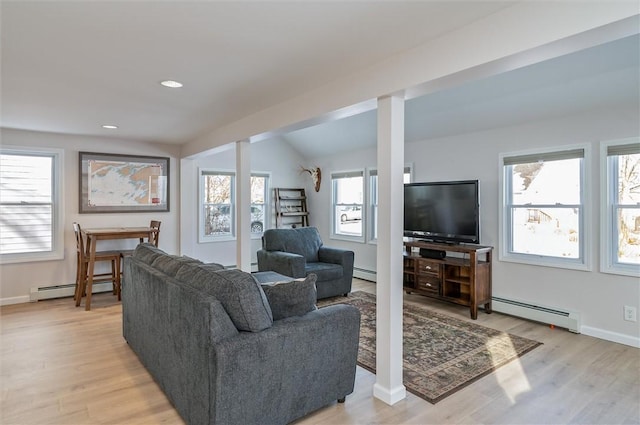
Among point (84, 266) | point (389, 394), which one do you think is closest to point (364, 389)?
point (389, 394)

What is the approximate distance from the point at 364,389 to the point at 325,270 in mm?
2320

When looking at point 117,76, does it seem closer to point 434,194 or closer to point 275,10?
point 275,10

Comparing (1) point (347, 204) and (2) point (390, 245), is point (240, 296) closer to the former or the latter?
(2) point (390, 245)

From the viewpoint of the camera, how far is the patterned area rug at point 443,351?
2.78m

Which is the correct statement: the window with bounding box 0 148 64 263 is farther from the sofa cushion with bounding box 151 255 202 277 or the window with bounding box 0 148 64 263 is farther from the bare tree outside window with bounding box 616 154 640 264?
the bare tree outside window with bounding box 616 154 640 264

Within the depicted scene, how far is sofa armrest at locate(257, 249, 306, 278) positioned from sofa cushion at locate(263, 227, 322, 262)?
131 millimetres

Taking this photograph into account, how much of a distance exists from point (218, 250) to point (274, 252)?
1674mm

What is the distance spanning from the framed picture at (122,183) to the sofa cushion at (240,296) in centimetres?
398

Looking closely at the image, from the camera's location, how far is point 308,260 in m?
5.43

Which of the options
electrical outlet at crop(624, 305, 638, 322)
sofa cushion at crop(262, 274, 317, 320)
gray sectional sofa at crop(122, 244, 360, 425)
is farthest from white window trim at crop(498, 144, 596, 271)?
sofa cushion at crop(262, 274, 317, 320)

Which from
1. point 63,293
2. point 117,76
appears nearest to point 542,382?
point 117,76

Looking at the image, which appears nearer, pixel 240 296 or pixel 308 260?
pixel 240 296

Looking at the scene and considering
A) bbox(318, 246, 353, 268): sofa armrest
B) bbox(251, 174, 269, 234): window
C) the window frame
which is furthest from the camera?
bbox(251, 174, 269, 234): window

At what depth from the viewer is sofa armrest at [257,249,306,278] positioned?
4.75m
